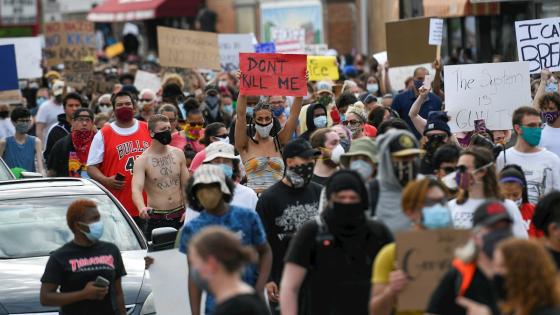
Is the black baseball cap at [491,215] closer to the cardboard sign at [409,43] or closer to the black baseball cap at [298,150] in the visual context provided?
the black baseball cap at [298,150]

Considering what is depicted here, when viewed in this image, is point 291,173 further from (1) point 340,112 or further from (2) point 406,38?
(2) point 406,38

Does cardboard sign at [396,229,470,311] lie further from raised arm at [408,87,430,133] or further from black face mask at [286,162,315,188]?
raised arm at [408,87,430,133]

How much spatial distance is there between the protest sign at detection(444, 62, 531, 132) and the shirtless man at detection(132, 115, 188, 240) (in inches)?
100.0

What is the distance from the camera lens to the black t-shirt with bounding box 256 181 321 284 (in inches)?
358

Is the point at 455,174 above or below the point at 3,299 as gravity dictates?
above

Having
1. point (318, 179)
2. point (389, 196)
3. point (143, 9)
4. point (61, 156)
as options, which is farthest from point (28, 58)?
point (143, 9)

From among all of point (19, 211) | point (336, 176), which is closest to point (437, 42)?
point (19, 211)

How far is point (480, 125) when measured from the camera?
1298 centimetres

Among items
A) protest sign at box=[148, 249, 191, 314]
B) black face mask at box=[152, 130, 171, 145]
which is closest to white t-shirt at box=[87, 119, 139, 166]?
black face mask at box=[152, 130, 171, 145]

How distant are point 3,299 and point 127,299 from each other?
0.79 meters

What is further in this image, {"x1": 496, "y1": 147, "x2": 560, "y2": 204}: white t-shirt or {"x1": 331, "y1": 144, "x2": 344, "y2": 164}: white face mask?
{"x1": 496, "y1": 147, "x2": 560, "y2": 204}: white t-shirt

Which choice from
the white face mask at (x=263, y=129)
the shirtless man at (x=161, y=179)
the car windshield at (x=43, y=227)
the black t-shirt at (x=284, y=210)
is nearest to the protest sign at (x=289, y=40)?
the shirtless man at (x=161, y=179)

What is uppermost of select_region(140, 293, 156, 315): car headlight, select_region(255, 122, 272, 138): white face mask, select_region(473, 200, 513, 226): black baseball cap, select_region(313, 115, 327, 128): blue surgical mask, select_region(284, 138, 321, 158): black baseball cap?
select_region(284, 138, 321, 158): black baseball cap

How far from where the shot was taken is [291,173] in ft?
29.7
